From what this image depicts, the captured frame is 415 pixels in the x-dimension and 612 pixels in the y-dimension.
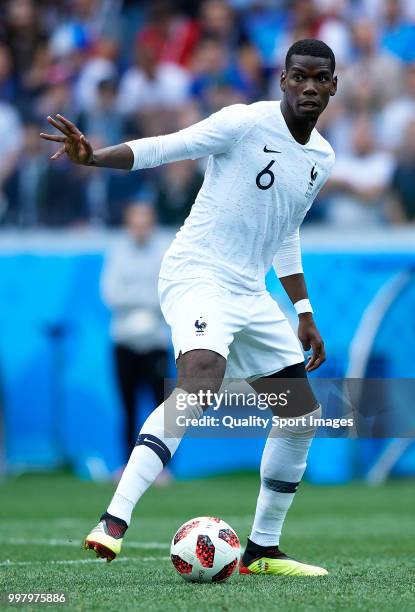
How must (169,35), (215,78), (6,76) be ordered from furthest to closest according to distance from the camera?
(6,76)
(169,35)
(215,78)

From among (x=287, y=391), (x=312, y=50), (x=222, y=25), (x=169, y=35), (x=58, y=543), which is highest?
(x=222, y=25)

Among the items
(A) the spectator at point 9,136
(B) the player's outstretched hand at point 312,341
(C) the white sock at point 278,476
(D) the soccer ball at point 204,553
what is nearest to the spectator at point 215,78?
(A) the spectator at point 9,136

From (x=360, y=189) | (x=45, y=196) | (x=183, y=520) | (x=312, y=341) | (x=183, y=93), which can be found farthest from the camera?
(x=183, y=93)

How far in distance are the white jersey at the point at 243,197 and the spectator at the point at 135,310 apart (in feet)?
20.0

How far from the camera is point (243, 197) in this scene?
226 inches

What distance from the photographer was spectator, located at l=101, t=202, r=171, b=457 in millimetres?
11961

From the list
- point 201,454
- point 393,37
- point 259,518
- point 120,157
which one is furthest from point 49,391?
point 120,157

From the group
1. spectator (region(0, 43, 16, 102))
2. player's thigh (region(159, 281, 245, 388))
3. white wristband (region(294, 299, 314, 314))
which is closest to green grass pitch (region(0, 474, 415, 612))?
player's thigh (region(159, 281, 245, 388))

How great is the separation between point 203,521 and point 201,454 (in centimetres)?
681

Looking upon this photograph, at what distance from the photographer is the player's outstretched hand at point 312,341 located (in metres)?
6.11

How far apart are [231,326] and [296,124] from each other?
102cm

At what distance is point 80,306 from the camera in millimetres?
12695

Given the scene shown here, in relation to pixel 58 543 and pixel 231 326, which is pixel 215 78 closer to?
pixel 58 543

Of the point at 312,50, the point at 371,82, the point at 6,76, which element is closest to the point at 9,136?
the point at 6,76
